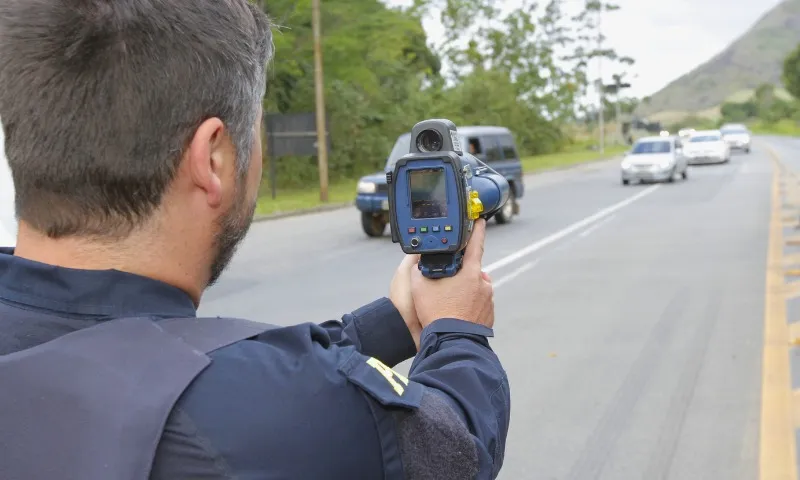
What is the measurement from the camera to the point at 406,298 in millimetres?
1840

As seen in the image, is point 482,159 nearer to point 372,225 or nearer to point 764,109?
point 372,225

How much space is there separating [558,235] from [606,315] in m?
6.81

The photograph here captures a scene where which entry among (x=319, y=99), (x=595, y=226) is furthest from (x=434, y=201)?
(x=319, y=99)

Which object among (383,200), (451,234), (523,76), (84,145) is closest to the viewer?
(84,145)

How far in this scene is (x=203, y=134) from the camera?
132 centimetres

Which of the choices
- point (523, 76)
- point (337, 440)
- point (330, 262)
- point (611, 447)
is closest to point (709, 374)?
point (611, 447)

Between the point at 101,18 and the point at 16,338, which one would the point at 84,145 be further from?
the point at 16,338

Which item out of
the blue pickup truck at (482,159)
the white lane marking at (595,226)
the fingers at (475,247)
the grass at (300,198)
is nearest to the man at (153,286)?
the fingers at (475,247)

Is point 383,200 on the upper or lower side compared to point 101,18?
lower

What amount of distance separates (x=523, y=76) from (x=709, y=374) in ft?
185

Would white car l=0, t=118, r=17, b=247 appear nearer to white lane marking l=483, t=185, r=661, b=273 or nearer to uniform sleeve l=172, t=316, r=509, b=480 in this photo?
uniform sleeve l=172, t=316, r=509, b=480

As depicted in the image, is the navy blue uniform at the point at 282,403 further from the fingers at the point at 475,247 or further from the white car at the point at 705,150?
the white car at the point at 705,150

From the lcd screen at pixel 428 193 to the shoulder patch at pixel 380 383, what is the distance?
0.44 m

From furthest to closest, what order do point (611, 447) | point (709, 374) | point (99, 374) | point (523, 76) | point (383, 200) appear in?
point (523, 76) < point (383, 200) < point (709, 374) < point (611, 447) < point (99, 374)
